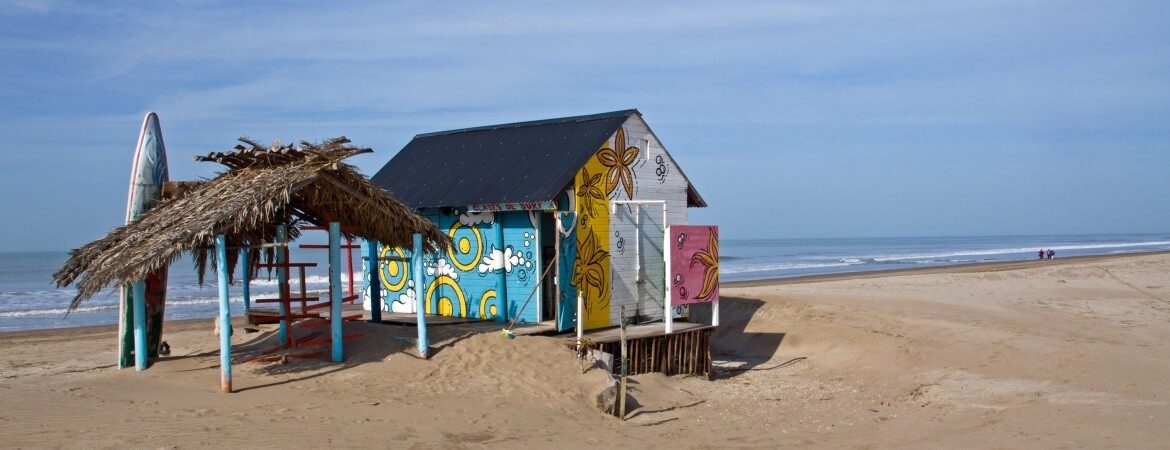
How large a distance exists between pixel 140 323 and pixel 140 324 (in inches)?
0.5

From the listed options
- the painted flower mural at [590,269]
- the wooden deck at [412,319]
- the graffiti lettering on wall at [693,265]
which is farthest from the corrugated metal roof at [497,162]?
the graffiti lettering on wall at [693,265]

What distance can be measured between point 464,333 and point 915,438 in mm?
6539

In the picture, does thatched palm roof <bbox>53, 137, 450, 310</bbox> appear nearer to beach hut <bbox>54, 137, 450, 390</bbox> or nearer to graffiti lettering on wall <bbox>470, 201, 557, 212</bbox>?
beach hut <bbox>54, 137, 450, 390</bbox>

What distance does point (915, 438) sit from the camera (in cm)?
1181

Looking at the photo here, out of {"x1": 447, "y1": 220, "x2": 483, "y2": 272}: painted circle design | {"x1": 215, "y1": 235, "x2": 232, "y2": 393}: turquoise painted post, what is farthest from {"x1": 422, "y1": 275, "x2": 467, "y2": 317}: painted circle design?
{"x1": 215, "y1": 235, "x2": 232, "y2": 393}: turquoise painted post

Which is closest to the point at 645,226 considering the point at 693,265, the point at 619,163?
the point at 693,265

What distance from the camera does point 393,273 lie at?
58.7ft

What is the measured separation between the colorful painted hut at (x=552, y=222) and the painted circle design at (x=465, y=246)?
0.02 metres

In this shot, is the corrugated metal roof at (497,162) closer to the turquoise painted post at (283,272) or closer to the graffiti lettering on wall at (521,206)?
the graffiti lettering on wall at (521,206)

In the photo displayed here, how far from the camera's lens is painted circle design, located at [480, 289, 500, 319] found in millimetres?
16156

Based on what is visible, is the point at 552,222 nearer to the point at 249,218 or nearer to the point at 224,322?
the point at 249,218

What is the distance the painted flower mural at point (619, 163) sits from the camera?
53.4 feet

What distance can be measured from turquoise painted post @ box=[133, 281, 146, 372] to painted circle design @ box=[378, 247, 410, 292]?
17.1 ft

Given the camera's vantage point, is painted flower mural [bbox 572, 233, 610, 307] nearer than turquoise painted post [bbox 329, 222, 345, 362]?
No
